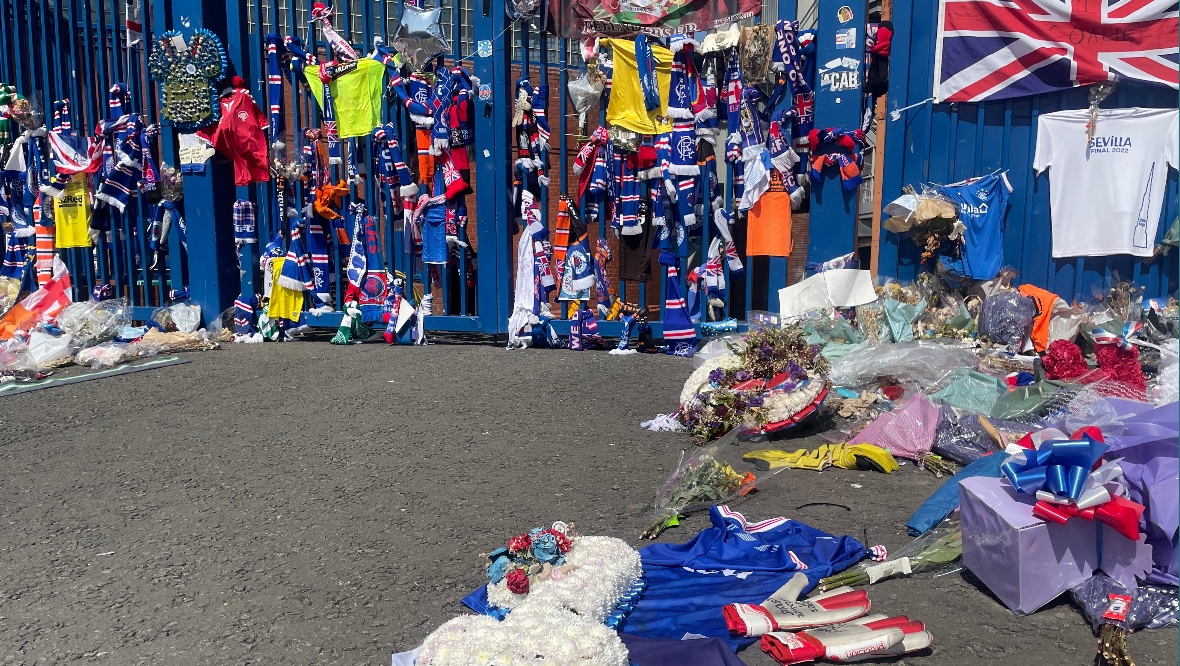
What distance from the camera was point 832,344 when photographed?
6195 millimetres

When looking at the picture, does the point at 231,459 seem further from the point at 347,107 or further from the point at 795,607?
the point at 347,107

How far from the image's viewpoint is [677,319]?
24.2ft

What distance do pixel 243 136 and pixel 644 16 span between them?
3.87 metres

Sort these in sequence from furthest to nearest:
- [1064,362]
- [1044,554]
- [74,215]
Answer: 1. [74,215]
2. [1064,362]
3. [1044,554]

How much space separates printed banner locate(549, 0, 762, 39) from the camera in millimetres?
7211

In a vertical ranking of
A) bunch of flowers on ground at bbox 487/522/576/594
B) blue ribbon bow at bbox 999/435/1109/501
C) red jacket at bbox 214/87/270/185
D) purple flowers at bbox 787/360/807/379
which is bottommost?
bunch of flowers on ground at bbox 487/522/576/594

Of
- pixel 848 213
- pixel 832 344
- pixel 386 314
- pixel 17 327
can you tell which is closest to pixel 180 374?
pixel 386 314

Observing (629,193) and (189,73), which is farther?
(189,73)

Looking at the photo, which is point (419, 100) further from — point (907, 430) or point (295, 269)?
point (907, 430)

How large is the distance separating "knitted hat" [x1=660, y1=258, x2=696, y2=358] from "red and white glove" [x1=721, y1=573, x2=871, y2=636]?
15.1ft

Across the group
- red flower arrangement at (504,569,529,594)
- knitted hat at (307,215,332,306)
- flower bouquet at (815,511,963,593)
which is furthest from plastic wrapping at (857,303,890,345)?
knitted hat at (307,215,332,306)

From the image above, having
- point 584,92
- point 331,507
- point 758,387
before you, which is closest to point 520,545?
point 331,507

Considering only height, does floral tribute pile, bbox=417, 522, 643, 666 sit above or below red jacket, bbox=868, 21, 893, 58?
below

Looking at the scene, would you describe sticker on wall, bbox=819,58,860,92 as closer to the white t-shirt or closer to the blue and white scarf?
the blue and white scarf
